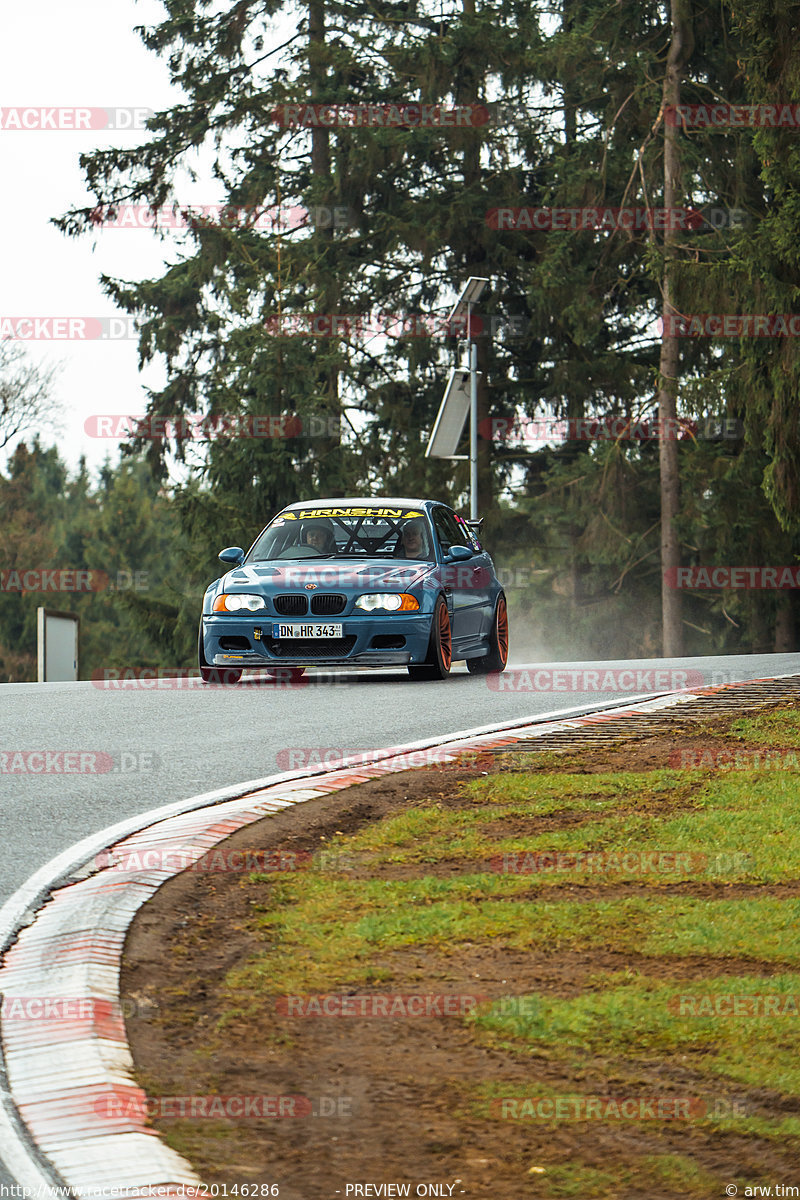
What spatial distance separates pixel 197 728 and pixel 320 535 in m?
4.86

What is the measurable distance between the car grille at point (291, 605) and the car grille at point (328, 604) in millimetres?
83

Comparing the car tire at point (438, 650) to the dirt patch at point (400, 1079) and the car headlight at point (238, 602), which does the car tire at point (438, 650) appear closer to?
the car headlight at point (238, 602)

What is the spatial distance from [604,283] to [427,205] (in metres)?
4.86

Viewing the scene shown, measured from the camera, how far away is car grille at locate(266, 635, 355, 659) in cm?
1328

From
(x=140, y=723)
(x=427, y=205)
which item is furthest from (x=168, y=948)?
(x=427, y=205)

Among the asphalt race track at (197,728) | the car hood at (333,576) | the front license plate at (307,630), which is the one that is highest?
the car hood at (333,576)

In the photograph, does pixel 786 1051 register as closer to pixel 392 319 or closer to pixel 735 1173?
pixel 735 1173

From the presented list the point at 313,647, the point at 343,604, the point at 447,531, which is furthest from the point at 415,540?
the point at 313,647

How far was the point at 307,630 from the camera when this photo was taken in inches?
521

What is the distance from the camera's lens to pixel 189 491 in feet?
116

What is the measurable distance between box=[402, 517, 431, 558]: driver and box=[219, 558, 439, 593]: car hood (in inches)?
22.1

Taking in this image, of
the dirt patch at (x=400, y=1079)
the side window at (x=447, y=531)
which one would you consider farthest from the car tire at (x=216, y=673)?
the dirt patch at (x=400, y=1079)

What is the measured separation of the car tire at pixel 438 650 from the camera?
13523mm

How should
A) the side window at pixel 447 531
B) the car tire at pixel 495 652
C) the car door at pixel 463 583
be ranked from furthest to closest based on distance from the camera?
the car tire at pixel 495 652, the side window at pixel 447 531, the car door at pixel 463 583
